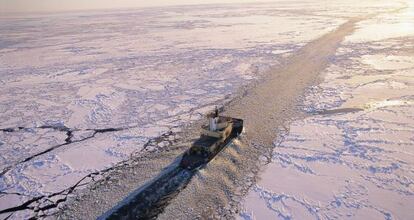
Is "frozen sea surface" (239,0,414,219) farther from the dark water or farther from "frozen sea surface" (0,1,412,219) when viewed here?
the dark water

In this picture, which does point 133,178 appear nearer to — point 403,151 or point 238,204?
point 238,204

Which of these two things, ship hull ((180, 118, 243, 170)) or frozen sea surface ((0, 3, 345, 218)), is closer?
ship hull ((180, 118, 243, 170))

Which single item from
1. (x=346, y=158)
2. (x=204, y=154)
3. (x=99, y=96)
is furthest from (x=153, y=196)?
(x=99, y=96)

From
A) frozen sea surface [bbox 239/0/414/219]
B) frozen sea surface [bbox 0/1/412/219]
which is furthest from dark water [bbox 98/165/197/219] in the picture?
frozen sea surface [bbox 239/0/414/219]

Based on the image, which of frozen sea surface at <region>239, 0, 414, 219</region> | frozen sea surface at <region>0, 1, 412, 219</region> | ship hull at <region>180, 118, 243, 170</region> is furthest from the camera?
frozen sea surface at <region>0, 1, 412, 219</region>

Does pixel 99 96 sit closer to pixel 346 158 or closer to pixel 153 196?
pixel 153 196

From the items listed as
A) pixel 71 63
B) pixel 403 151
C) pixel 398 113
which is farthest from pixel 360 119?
pixel 71 63

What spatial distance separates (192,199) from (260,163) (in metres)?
1.99

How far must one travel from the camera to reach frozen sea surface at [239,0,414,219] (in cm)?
617

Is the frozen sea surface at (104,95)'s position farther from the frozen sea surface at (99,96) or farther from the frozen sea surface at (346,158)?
the frozen sea surface at (346,158)

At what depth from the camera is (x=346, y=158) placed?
25.2 feet

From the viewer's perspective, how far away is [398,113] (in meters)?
9.80

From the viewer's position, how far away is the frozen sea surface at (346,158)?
6172 millimetres

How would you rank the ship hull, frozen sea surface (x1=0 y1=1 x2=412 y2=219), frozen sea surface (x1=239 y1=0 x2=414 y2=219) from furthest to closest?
frozen sea surface (x1=0 y1=1 x2=412 y2=219)
the ship hull
frozen sea surface (x1=239 y1=0 x2=414 y2=219)
